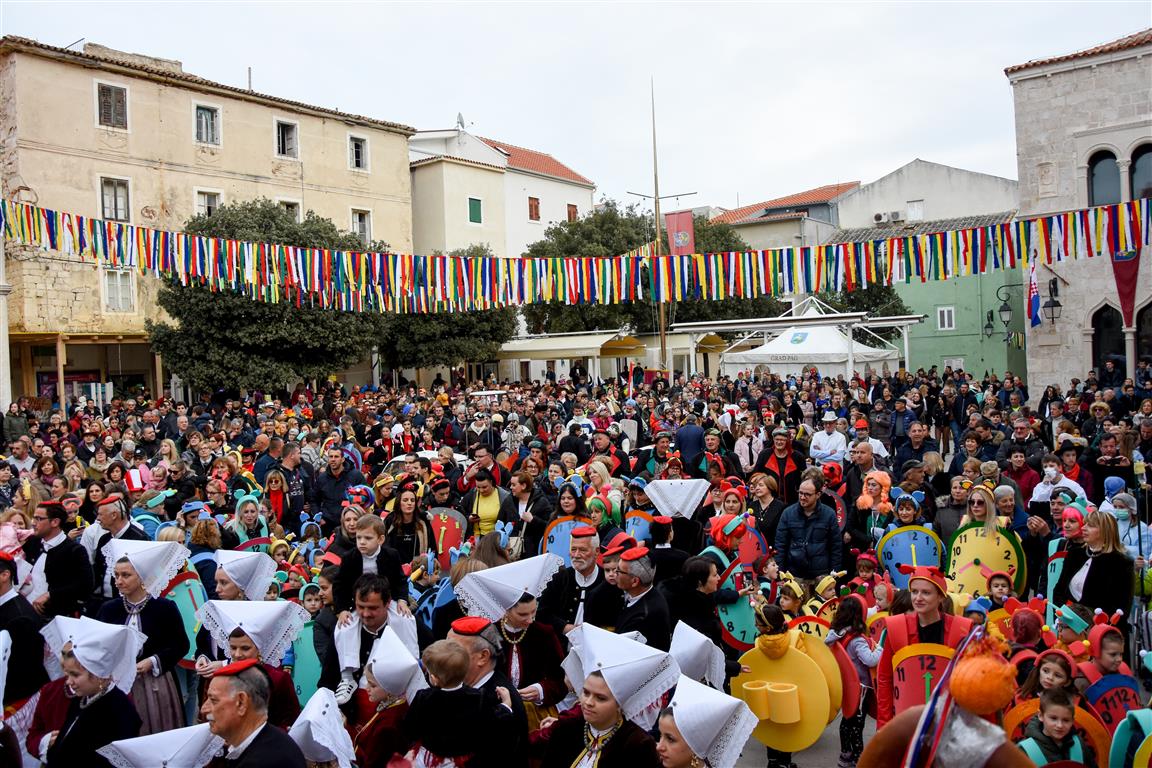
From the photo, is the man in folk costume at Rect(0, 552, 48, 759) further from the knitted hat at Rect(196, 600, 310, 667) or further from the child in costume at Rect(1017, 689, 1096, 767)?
the child in costume at Rect(1017, 689, 1096, 767)

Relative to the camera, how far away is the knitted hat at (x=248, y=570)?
18.1 feet

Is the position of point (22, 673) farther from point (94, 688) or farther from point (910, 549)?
point (910, 549)

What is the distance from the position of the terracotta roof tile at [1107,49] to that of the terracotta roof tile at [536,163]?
2501 centimetres

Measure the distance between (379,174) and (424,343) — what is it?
8.10m

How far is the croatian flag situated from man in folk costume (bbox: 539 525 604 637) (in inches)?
848

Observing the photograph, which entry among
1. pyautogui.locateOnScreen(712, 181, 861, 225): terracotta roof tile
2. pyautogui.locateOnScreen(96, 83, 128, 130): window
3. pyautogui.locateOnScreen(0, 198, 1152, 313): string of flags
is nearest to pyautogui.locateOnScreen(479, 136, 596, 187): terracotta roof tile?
pyautogui.locateOnScreen(712, 181, 861, 225): terracotta roof tile

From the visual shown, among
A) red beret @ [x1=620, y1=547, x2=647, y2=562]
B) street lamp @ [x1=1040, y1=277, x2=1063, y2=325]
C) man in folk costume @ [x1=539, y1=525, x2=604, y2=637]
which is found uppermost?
street lamp @ [x1=1040, y1=277, x2=1063, y2=325]

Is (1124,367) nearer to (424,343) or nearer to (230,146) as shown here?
(424,343)

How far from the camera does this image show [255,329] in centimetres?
2516

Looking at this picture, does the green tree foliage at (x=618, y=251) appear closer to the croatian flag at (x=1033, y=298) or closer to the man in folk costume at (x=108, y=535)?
the croatian flag at (x=1033, y=298)

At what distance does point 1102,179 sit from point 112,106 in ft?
91.9

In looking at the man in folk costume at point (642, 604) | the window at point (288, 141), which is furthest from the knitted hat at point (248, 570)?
the window at point (288, 141)

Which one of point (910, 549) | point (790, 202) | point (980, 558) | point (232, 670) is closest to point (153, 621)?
point (232, 670)

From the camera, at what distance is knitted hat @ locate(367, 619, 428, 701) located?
3912 mm
